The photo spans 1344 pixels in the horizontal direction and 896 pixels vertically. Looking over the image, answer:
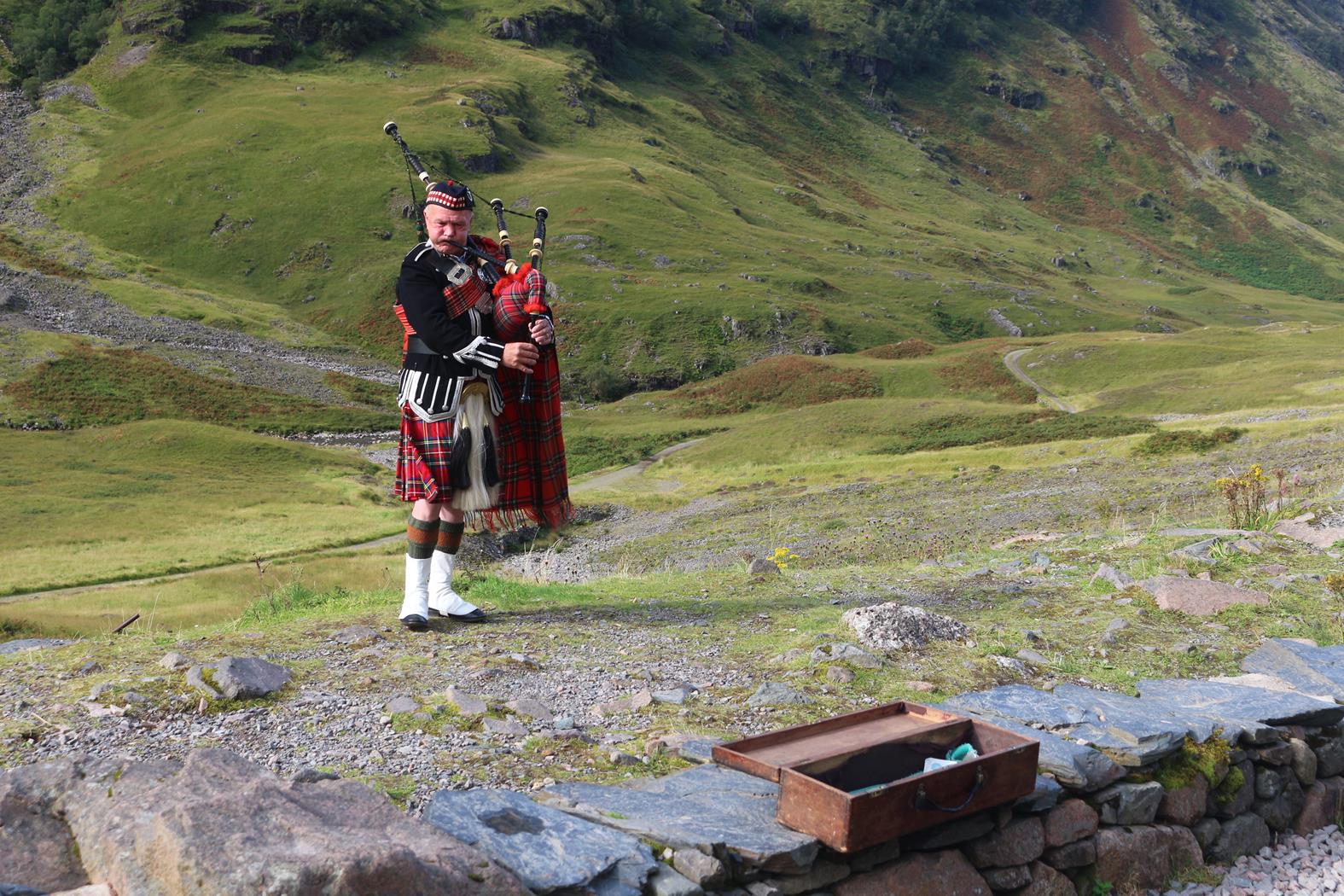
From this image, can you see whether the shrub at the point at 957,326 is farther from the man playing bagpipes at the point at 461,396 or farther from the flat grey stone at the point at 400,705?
the flat grey stone at the point at 400,705

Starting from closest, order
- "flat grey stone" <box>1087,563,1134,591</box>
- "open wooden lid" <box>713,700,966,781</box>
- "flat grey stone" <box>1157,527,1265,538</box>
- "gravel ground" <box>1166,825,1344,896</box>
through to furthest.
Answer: "open wooden lid" <box>713,700,966,781</box>, "gravel ground" <box>1166,825,1344,896</box>, "flat grey stone" <box>1087,563,1134,591</box>, "flat grey stone" <box>1157,527,1265,538</box>

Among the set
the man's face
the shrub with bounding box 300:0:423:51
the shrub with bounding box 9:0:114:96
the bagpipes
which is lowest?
the bagpipes

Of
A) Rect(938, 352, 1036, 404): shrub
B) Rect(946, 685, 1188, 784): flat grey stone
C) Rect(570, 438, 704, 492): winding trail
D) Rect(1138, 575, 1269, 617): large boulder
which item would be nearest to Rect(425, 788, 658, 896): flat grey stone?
Rect(946, 685, 1188, 784): flat grey stone

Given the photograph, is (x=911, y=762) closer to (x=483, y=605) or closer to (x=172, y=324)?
(x=483, y=605)

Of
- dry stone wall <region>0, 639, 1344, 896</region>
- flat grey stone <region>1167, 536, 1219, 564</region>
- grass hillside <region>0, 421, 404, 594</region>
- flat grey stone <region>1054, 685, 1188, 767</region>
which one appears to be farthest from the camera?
grass hillside <region>0, 421, 404, 594</region>

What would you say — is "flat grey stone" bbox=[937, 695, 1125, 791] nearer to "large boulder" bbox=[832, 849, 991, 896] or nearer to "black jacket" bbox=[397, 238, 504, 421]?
"large boulder" bbox=[832, 849, 991, 896]

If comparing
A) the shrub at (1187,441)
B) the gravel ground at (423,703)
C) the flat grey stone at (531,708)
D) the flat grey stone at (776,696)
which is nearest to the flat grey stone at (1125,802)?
the flat grey stone at (776,696)

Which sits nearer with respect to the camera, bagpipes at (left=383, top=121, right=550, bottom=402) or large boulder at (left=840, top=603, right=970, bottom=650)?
large boulder at (left=840, top=603, right=970, bottom=650)

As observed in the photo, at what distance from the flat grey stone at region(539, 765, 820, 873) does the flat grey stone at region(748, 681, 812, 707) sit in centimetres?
185

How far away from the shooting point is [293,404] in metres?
Answer: 77.0

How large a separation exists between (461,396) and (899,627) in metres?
5.11

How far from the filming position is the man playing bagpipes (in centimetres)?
1072

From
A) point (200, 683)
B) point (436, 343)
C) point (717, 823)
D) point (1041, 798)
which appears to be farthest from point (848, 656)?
point (200, 683)

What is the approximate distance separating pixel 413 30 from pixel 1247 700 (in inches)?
7631
